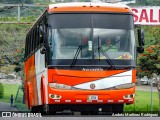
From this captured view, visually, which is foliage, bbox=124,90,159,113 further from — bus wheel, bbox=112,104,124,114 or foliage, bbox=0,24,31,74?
bus wheel, bbox=112,104,124,114

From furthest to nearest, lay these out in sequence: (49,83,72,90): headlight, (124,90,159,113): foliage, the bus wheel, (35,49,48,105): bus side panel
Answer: (124,90,159,113): foliage
the bus wheel
(35,49,48,105): bus side panel
(49,83,72,90): headlight

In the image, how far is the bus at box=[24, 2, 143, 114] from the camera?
813 inches

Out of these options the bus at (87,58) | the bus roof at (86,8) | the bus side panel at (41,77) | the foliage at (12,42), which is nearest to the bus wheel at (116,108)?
the bus at (87,58)

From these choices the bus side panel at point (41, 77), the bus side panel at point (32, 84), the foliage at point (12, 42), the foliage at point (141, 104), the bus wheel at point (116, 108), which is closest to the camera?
the bus side panel at point (41, 77)

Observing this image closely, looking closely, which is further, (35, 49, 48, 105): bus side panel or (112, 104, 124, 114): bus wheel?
(112, 104, 124, 114): bus wheel

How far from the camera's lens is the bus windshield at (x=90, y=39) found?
20.7m

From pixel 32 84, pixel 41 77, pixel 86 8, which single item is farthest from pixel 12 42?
pixel 86 8

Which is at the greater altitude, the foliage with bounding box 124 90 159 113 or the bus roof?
the bus roof

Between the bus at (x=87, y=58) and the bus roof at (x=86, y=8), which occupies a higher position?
the bus roof at (x=86, y=8)

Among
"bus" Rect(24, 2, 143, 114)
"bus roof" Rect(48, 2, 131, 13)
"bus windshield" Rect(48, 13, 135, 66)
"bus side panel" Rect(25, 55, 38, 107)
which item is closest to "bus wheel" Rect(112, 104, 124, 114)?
"bus" Rect(24, 2, 143, 114)

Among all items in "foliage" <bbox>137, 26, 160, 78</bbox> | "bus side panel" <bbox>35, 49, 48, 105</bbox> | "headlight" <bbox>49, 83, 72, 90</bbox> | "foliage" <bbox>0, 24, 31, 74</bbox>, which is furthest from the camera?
"foliage" <bbox>0, 24, 31, 74</bbox>

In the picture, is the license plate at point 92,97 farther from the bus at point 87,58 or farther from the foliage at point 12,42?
the foliage at point 12,42

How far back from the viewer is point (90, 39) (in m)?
20.8

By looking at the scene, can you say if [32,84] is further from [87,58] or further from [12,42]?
[12,42]
